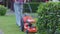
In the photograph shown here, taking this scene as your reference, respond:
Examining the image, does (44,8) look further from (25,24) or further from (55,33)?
(25,24)

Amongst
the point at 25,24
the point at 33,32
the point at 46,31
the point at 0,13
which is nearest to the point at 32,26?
the point at 33,32

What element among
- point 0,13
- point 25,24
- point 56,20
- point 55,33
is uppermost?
point 56,20

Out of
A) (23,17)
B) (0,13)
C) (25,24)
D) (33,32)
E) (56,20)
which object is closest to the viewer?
(56,20)

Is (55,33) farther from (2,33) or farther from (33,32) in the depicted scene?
(2,33)

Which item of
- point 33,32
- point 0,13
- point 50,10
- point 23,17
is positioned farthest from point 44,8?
point 0,13

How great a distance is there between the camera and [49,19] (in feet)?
24.0

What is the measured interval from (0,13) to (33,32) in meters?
13.9

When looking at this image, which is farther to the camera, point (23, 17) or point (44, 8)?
point (23, 17)

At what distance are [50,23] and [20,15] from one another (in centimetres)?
597

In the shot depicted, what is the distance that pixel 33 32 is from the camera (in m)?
10.3

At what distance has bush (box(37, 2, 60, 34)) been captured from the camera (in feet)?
23.9

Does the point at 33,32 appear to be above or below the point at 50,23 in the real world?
below

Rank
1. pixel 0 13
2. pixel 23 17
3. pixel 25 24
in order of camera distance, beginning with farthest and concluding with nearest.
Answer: pixel 0 13 < pixel 23 17 < pixel 25 24

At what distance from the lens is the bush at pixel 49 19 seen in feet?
23.9
